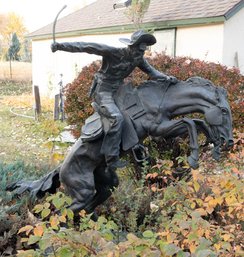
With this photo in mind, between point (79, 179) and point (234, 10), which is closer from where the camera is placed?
point (79, 179)

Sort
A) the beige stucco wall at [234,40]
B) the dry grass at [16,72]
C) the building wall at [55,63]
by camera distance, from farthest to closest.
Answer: the dry grass at [16,72], the building wall at [55,63], the beige stucco wall at [234,40]

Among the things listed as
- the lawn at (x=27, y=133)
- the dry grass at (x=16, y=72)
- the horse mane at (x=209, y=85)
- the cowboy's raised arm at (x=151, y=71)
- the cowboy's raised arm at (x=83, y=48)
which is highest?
the cowboy's raised arm at (x=83, y=48)

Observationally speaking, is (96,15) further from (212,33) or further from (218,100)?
(218,100)

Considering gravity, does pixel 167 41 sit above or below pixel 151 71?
below

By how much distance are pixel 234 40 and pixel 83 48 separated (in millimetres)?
8849

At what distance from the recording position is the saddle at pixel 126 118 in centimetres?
348

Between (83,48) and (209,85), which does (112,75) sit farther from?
(209,85)

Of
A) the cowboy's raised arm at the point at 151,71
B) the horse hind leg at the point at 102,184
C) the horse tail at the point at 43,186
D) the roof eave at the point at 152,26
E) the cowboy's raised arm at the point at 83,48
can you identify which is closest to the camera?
the cowboy's raised arm at the point at 83,48

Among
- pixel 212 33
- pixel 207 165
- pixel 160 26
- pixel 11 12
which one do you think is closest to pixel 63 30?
pixel 160 26

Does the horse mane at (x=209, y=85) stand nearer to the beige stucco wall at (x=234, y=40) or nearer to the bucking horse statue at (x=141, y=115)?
the bucking horse statue at (x=141, y=115)

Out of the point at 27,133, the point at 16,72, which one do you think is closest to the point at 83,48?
the point at 27,133

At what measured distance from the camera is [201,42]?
1168 centimetres

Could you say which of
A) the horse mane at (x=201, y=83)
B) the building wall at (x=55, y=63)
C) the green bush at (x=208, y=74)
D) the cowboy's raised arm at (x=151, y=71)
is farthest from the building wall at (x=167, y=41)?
the horse mane at (x=201, y=83)

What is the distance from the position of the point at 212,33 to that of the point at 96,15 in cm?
916
